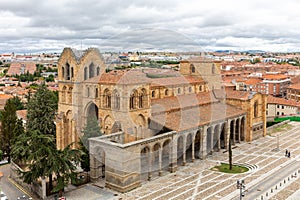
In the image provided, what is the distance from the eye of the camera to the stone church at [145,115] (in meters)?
30.8

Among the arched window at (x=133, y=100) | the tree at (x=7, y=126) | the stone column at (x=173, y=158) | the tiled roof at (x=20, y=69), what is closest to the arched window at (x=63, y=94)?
the tree at (x=7, y=126)

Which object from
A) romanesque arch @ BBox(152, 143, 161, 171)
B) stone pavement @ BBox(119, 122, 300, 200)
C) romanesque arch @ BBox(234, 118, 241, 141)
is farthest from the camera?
romanesque arch @ BBox(234, 118, 241, 141)

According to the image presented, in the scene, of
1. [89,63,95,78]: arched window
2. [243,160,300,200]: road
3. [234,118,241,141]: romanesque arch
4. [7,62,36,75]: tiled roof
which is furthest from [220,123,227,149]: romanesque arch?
[7,62,36,75]: tiled roof

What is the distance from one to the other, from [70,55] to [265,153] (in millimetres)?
26426

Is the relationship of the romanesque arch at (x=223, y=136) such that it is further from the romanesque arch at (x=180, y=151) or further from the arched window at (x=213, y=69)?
the arched window at (x=213, y=69)

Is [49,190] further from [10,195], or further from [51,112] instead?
[51,112]

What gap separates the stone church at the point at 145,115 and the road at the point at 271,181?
7890 mm

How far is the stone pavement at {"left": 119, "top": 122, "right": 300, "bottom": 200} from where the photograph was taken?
28172mm

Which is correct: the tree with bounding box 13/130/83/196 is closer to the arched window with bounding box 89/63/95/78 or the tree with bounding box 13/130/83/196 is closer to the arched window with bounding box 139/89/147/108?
the arched window with bounding box 139/89/147/108

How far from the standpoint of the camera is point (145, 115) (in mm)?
34312

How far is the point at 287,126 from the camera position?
5675 cm

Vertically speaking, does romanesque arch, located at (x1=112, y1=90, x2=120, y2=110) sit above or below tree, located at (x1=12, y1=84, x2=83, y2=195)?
above

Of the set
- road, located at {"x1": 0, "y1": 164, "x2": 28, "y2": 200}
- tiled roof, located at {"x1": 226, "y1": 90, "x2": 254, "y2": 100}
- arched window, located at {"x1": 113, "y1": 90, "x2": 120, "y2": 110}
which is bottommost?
road, located at {"x1": 0, "y1": 164, "x2": 28, "y2": 200}

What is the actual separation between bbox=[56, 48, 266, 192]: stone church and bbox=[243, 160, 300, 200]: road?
25.9 feet
